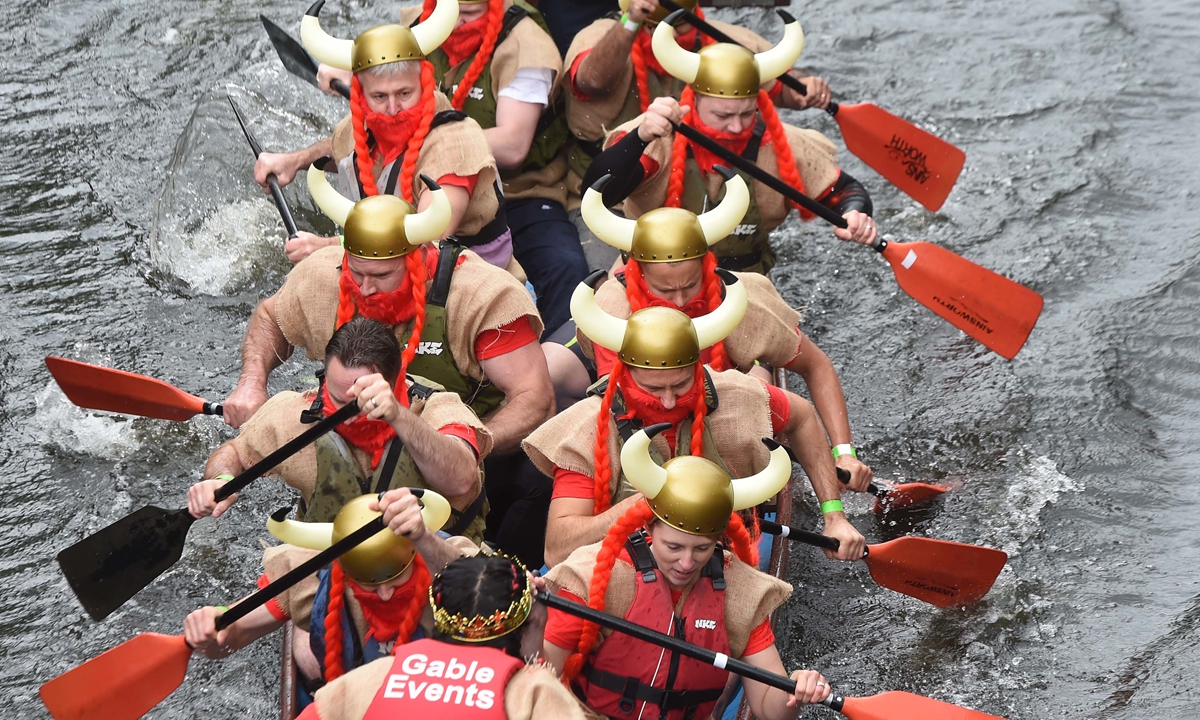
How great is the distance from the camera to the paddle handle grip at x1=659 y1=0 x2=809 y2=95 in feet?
19.3

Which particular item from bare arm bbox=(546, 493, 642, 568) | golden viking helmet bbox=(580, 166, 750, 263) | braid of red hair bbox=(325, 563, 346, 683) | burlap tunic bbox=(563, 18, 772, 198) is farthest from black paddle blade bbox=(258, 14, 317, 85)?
braid of red hair bbox=(325, 563, 346, 683)

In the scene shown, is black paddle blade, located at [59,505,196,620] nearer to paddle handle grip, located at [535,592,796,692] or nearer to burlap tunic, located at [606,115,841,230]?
paddle handle grip, located at [535,592,796,692]

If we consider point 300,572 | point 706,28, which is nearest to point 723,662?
point 300,572

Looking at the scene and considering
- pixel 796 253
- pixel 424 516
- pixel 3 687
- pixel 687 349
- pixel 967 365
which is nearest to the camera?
pixel 424 516

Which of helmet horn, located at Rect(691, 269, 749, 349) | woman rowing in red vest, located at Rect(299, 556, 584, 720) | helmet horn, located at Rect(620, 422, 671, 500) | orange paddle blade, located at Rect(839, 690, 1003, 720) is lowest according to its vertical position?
orange paddle blade, located at Rect(839, 690, 1003, 720)

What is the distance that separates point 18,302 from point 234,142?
1598mm

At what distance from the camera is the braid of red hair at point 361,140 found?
538 centimetres

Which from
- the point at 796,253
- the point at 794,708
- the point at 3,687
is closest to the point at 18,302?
the point at 3,687

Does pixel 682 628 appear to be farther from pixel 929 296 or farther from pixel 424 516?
pixel 929 296

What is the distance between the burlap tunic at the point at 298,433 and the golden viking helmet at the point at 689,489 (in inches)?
34.7

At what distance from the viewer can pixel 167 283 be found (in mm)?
8258

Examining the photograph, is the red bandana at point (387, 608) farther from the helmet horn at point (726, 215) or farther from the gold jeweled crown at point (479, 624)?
the helmet horn at point (726, 215)

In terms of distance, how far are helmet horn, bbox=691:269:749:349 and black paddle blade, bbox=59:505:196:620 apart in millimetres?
1809

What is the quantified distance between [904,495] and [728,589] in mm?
2780
